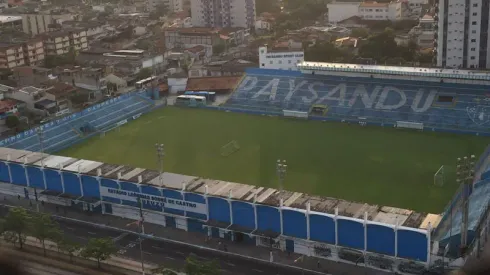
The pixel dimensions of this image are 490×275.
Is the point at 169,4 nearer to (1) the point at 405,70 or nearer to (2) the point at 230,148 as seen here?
(1) the point at 405,70

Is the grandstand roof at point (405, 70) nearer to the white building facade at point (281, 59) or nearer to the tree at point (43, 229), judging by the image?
the white building facade at point (281, 59)

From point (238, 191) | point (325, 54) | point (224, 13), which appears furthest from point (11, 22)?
point (238, 191)

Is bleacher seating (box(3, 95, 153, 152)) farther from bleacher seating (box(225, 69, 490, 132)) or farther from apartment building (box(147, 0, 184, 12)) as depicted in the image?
apartment building (box(147, 0, 184, 12))

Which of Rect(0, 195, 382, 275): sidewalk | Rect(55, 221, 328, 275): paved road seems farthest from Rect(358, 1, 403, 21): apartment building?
Rect(55, 221, 328, 275): paved road

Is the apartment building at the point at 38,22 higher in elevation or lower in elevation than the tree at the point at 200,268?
higher

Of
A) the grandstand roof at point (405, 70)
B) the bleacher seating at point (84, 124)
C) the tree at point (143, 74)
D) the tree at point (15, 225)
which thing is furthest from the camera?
the tree at point (143, 74)

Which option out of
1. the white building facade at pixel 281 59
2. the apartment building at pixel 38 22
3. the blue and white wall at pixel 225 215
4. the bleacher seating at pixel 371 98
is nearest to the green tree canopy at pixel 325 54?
the white building facade at pixel 281 59
